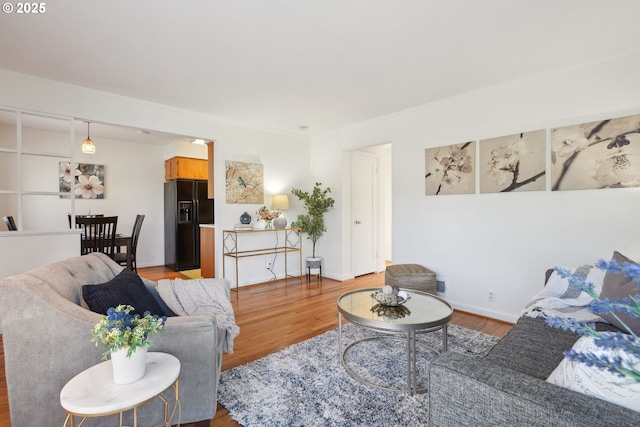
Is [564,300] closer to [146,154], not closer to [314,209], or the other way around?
[314,209]

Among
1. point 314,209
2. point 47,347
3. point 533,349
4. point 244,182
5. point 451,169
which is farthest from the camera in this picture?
point 314,209

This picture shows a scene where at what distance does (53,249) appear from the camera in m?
3.10

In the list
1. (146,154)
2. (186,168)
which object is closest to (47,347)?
(186,168)

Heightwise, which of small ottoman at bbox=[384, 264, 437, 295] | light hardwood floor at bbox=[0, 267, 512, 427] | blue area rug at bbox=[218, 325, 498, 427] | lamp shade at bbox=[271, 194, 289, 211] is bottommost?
light hardwood floor at bbox=[0, 267, 512, 427]

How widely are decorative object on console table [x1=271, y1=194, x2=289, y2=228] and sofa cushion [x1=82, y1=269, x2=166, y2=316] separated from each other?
113 inches

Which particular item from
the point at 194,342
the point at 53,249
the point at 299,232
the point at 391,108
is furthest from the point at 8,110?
the point at 391,108

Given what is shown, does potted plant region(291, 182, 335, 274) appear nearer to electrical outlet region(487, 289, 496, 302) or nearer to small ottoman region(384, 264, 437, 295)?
small ottoman region(384, 264, 437, 295)

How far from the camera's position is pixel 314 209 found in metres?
5.01

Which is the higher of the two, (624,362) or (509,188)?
(509,188)

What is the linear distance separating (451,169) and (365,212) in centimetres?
198

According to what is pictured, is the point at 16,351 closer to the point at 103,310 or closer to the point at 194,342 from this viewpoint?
the point at 103,310

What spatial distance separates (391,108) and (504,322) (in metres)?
2.82

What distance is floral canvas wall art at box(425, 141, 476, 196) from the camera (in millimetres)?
3436

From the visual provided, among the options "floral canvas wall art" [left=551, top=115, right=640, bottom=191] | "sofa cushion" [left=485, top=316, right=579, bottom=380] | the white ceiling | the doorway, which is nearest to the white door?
the doorway
